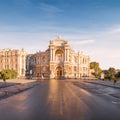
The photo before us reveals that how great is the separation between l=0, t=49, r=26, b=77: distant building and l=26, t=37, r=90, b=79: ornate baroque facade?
603cm

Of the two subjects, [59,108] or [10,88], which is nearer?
[59,108]

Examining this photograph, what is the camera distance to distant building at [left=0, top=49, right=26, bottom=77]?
15912cm

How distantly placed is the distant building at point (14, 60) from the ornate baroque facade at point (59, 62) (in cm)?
603

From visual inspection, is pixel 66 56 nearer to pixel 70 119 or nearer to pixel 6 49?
pixel 6 49

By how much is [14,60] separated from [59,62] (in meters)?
24.9

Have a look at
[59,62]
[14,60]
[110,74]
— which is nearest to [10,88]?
[110,74]

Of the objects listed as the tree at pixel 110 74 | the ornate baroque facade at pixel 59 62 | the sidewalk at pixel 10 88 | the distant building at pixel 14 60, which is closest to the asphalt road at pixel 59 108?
the sidewalk at pixel 10 88

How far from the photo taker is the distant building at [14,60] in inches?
6265

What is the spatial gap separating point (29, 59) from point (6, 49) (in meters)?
16.6

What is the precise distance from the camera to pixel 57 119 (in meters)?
14.0

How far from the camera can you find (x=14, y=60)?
16050 centimetres

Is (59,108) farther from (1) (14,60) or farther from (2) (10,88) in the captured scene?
(1) (14,60)

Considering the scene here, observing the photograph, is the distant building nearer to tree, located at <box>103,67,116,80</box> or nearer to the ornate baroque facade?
the ornate baroque facade

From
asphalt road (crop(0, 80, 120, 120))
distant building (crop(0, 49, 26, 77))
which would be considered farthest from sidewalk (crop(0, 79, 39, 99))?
distant building (crop(0, 49, 26, 77))
